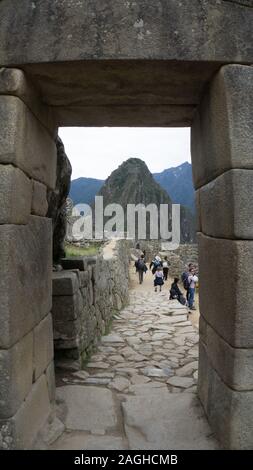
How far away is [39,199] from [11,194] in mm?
679

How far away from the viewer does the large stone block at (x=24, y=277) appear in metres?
2.26

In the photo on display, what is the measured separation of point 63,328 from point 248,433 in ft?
8.21

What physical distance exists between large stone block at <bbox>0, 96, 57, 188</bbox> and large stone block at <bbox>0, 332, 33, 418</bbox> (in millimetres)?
1248

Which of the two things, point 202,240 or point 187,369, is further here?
point 187,369

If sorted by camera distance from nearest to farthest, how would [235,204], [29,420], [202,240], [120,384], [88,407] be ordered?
[235,204], [29,420], [202,240], [88,407], [120,384]

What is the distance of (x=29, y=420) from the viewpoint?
100.0 inches

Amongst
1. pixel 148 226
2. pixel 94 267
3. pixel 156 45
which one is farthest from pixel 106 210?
pixel 156 45

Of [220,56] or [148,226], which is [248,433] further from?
[148,226]

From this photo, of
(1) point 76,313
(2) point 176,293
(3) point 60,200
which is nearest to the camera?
(1) point 76,313

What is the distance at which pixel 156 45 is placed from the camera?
231cm

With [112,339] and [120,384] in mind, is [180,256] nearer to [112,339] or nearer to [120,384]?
[112,339]

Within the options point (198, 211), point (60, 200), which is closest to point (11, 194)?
point (198, 211)

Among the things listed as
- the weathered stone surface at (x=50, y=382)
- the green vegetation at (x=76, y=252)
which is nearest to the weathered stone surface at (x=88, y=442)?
the weathered stone surface at (x=50, y=382)

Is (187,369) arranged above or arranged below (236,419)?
below
